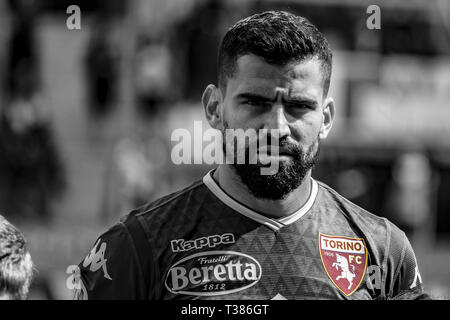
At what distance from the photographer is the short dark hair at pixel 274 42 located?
10.4 ft

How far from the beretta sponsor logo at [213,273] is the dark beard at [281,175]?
9.9 inches

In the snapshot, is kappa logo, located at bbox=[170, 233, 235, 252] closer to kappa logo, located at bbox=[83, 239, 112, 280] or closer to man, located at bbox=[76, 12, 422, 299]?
man, located at bbox=[76, 12, 422, 299]

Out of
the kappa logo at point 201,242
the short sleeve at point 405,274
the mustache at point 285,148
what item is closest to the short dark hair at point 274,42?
the mustache at point 285,148

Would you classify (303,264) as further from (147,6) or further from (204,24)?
(147,6)

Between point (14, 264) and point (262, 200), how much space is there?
0.92 m

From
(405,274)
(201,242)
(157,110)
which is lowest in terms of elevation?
(405,274)

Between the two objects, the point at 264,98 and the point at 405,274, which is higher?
the point at 264,98

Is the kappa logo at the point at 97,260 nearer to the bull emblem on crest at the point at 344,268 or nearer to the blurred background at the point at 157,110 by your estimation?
the bull emblem on crest at the point at 344,268

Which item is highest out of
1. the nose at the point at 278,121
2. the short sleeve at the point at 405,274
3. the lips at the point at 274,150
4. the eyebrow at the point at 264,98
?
the eyebrow at the point at 264,98

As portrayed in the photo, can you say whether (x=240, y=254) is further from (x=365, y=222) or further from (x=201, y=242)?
(x=365, y=222)

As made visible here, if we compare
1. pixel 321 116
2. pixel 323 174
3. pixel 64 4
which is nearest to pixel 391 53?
pixel 323 174

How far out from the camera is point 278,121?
3156mm

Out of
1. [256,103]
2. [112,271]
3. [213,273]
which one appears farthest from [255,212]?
[112,271]

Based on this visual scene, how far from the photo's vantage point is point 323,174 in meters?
11.9
